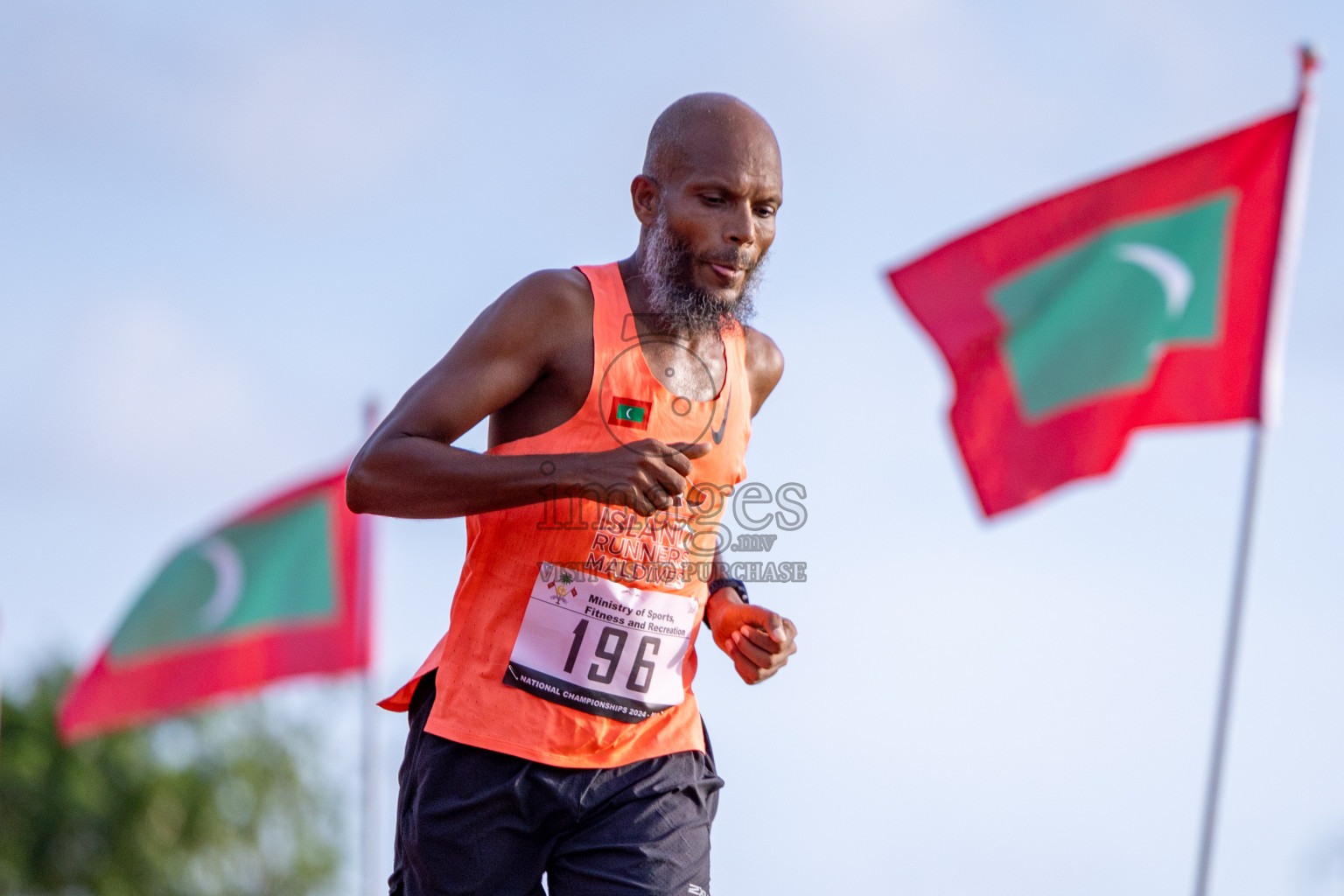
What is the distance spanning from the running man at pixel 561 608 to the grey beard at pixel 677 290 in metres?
0.01

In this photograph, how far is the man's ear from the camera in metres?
3.94

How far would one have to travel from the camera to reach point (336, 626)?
11836 mm

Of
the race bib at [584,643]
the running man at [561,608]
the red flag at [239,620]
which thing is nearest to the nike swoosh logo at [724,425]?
the running man at [561,608]

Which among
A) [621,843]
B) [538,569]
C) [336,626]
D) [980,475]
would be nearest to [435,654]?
[538,569]

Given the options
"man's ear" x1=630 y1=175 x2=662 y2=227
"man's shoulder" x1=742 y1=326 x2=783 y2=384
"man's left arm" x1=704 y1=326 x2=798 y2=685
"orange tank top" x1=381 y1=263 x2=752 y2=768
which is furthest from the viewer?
"man's shoulder" x1=742 y1=326 x2=783 y2=384

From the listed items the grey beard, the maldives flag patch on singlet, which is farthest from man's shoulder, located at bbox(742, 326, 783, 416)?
the maldives flag patch on singlet

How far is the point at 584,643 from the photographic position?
3.50 meters

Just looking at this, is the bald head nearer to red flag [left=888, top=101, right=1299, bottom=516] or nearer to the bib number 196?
the bib number 196

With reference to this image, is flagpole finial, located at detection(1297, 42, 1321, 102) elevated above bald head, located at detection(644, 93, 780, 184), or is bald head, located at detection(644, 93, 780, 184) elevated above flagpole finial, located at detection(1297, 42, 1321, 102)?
flagpole finial, located at detection(1297, 42, 1321, 102)

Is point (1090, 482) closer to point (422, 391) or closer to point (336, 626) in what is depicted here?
point (422, 391)

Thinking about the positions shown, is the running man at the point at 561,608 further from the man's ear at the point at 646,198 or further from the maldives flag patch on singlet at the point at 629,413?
the man's ear at the point at 646,198

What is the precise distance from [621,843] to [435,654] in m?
0.62

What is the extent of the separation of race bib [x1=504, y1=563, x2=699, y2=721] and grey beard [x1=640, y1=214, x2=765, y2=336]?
2.20 feet

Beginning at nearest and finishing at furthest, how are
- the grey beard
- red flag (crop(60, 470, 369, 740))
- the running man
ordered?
the running man, the grey beard, red flag (crop(60, 470, 369, 740))
